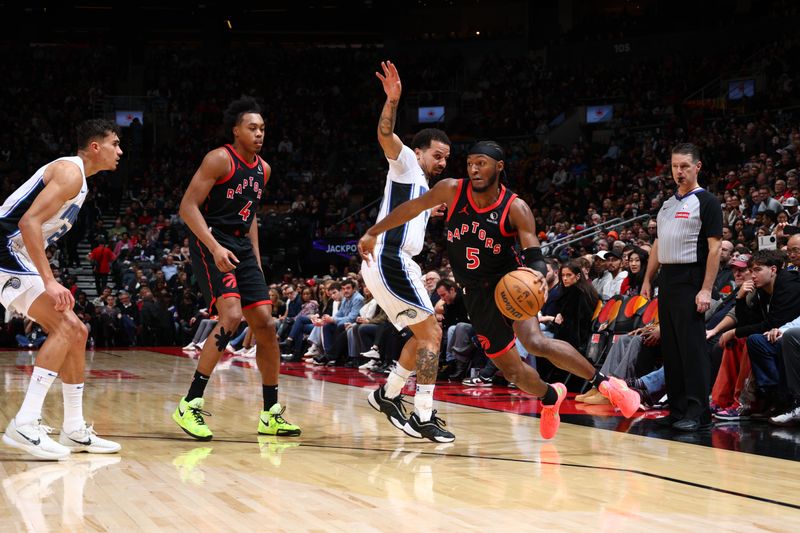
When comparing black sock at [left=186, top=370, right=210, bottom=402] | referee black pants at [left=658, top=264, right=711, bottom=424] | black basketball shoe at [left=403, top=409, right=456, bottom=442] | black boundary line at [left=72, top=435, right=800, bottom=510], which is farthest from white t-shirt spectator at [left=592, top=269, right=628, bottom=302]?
black sock at [left=186, top=370, right=210, bottom=402]

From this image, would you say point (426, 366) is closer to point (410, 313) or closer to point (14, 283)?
point (410, 313)

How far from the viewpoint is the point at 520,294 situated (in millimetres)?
4664

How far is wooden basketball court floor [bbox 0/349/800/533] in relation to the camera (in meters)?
3.29

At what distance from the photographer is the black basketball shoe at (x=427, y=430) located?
17.4 feet

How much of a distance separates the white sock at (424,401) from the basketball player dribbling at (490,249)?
435 mm

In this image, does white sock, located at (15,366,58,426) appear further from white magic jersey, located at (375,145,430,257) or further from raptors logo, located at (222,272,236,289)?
white magic jersey, located at (375,145,430,257)

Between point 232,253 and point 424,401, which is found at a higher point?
point 232,253

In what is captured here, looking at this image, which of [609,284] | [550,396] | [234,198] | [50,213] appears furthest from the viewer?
[609,284]

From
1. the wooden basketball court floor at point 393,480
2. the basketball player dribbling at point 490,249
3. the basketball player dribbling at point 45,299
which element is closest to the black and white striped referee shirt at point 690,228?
the wooden basketball court floor at point 393,480

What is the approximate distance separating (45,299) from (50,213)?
0.47 m

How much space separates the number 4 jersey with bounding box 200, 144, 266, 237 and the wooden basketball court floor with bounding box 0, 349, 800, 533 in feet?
4.24

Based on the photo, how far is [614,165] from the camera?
20.5 metres

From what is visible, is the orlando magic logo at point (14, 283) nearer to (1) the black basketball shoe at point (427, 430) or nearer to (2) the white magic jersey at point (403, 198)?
(2) the white magic jersey at point (403, 198)

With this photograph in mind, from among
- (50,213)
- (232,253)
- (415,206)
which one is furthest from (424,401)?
(50,213)
